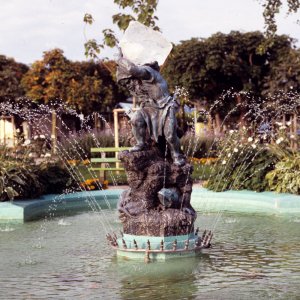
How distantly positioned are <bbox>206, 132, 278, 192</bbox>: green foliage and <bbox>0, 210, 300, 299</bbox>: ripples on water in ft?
9.38

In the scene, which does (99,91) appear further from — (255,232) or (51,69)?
(255,232)

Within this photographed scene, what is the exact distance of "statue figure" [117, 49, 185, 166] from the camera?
7.90m

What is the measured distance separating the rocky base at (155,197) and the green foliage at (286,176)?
4260 millimetres

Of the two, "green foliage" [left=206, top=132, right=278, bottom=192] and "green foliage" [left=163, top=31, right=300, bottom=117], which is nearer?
"green foliage" [left=206, top=132, right=278, bottom=192]

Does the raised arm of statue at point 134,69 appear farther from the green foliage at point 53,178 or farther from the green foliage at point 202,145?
the green foliage at point 202,145

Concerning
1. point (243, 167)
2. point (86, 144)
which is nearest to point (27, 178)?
point (243, 167)

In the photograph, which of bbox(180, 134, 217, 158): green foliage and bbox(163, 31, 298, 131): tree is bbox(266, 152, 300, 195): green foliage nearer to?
bbox(180, 134, 217, 158): green foliage

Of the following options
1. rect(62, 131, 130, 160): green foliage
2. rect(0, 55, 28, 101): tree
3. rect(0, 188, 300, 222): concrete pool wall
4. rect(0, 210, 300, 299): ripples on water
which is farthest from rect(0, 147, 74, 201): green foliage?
rect(0, 55, 28, 101): tree

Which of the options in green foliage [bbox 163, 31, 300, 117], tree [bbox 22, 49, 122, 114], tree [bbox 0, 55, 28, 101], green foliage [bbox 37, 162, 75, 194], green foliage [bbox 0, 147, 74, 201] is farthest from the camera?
tree [bbox 0, 55, 28, 101]

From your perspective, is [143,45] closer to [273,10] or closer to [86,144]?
[273,10]

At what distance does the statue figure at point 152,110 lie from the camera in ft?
25.9

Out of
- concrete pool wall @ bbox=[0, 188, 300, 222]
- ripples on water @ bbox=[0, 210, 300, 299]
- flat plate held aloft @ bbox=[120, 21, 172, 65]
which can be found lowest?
ripples on water @ bbox=[0, 210, 300, 299]

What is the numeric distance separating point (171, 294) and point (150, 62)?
3154mm

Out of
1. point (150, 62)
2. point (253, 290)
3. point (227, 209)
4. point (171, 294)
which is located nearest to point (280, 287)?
point (253, 290)
